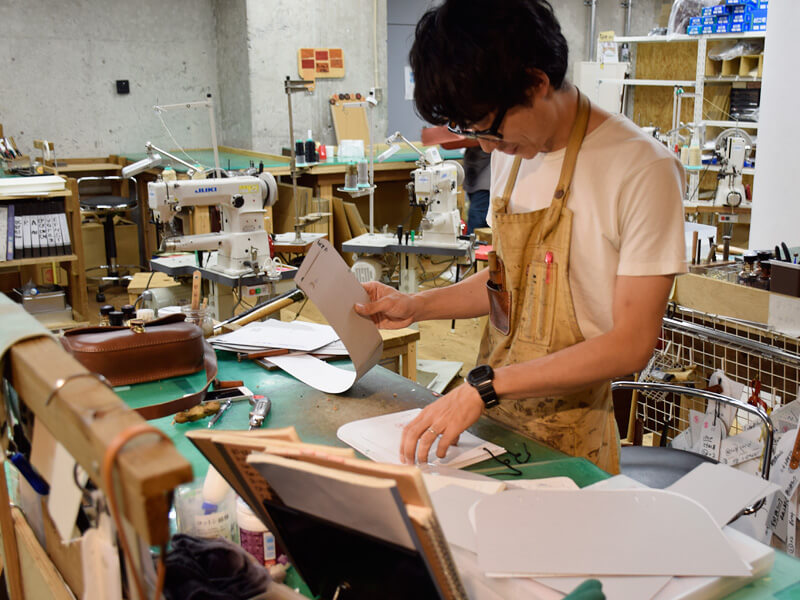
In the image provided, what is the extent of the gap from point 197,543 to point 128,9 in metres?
7.37

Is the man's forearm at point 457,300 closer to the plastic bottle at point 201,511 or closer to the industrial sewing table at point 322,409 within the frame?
the industrial sewing table at point 322,409

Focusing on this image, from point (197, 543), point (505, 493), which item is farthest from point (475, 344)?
point (197, 543)

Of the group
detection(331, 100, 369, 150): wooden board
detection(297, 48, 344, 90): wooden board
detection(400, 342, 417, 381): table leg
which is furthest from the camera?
detection(331, 100, 369, 150): wooden board

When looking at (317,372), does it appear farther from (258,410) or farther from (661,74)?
(661,74)

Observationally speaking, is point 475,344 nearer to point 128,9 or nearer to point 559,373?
point 559,373

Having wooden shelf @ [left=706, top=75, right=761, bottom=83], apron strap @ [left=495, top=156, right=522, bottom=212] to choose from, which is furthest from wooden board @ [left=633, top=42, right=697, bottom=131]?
apron strap @ [left=495, top=156, right=522, bottom=212]

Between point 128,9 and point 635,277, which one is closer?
point 635,277

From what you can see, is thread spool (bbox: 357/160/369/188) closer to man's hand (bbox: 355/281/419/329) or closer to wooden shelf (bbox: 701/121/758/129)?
wooden shelf (bbox: 701/121/758/129)

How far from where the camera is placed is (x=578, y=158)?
1.53 metres

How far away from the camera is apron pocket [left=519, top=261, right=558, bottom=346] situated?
5.11 feet

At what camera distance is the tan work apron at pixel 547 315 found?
5.05ft

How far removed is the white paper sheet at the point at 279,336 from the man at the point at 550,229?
59 centimetres

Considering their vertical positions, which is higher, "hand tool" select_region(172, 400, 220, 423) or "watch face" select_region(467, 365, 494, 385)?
"watch face" select_region(467, 365, 494, 385)

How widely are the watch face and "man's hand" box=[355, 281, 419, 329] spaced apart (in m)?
0.45
